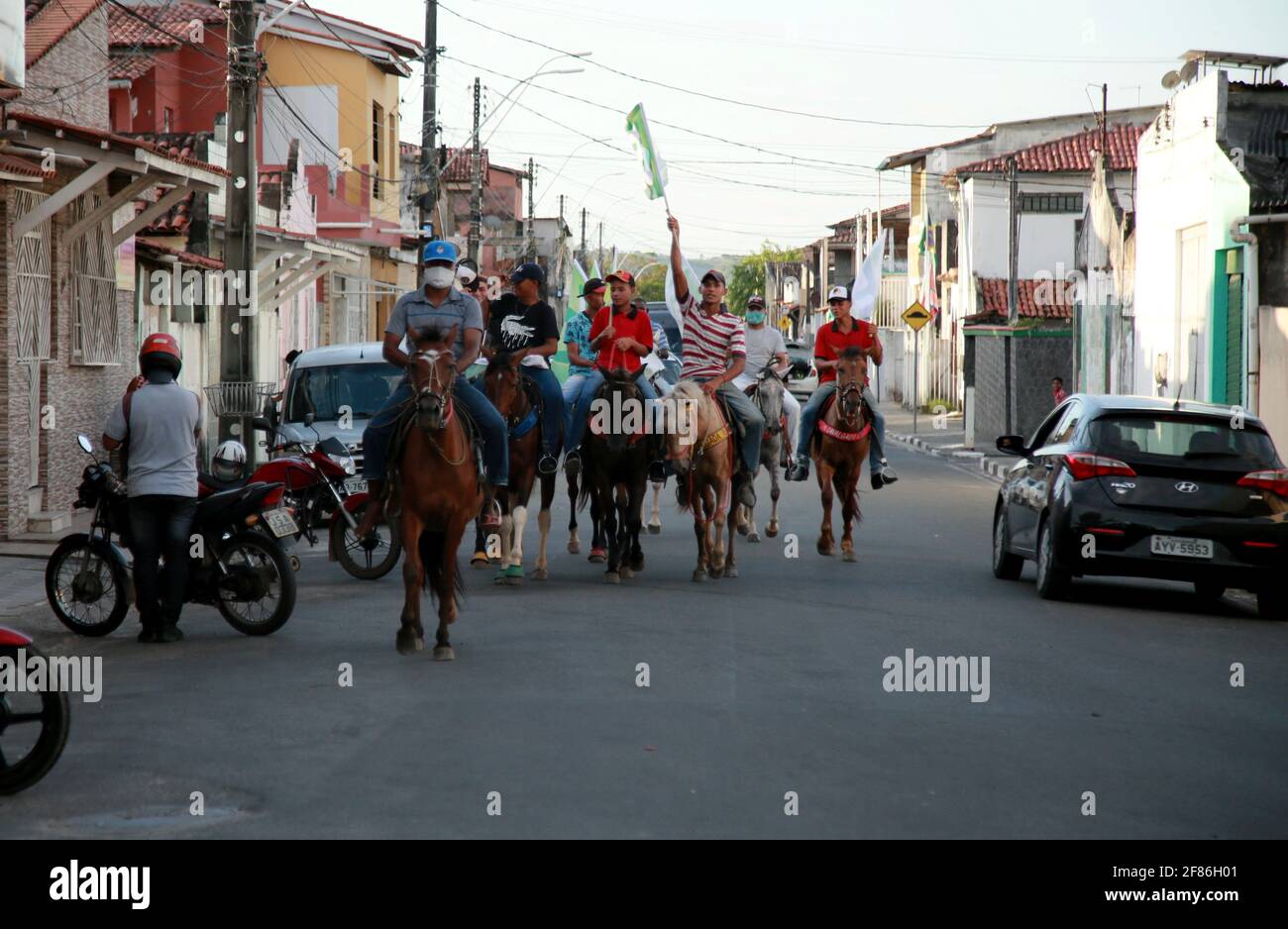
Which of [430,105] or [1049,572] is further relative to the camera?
[430,105]

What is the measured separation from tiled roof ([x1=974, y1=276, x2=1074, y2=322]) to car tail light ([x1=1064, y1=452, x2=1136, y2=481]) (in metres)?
41.7

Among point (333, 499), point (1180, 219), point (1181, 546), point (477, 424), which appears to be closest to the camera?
point (477, 424)

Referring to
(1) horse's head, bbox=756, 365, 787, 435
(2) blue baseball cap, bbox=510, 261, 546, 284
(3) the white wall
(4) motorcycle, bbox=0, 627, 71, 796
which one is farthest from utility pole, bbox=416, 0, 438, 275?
(4) motorcycle, bbox=0, 627, 71, 796

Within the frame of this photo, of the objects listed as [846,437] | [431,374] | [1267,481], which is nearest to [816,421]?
[846,437]

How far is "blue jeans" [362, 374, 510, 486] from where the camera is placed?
36.6 feet

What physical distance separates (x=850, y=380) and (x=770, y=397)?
2.02 m

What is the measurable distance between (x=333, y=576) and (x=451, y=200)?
67.9 metres

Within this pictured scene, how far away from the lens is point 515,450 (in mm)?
14648

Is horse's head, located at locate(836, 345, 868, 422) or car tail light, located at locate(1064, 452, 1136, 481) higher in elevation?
horse's head, located at locate(836, 345, 868, 422)

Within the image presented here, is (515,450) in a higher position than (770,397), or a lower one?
lower

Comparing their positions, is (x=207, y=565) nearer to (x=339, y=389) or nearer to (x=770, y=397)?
(x=770, y=397)

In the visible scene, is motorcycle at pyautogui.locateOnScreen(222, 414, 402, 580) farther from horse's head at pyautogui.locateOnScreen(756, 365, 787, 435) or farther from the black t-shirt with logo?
horse's head at pyautogui.locateOnScreen(756, 365, 787, 435)

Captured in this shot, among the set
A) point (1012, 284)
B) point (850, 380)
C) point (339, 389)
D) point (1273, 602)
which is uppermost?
point (1012, 284)
